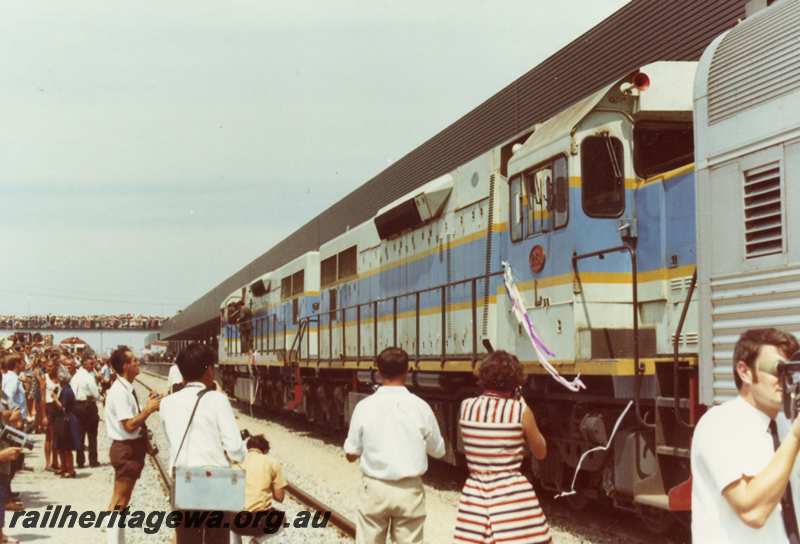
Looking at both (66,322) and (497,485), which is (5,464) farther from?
(66,322)

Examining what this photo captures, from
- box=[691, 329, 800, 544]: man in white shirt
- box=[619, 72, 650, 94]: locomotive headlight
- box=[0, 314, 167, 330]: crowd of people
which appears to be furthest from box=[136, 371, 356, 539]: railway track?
box=[0, 314, 167, 330]: crowd of people

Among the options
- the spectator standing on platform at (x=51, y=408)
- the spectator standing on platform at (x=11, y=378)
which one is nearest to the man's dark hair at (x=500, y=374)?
the spectator standing on platform at (x=11, y=378)

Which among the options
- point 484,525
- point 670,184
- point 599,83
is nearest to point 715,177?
point 670,184

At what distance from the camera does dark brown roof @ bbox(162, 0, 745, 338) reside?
13.4m

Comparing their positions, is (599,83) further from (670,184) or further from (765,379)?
(765,379)

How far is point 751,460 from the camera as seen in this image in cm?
302

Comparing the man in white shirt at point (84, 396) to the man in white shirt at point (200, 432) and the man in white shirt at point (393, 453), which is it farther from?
the man in white shirt at point (393, 453)

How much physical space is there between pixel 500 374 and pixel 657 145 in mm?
4759

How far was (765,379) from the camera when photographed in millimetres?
3119

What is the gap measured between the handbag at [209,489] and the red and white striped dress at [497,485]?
127 cm

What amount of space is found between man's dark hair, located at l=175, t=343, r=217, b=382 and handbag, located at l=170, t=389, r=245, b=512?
59 cm

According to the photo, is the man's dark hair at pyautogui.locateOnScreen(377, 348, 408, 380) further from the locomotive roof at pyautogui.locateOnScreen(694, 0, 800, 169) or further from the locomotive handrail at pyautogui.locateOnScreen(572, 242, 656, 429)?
the locomotive roof at pyautogui.locateOnScreen(694, 0, 800, 169)

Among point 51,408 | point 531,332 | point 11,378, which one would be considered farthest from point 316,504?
point 51,408

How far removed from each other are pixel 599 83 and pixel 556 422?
7.90m
